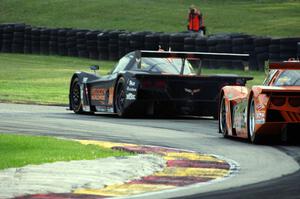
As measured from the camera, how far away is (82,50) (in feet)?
137

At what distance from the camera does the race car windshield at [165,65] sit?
70.6ft

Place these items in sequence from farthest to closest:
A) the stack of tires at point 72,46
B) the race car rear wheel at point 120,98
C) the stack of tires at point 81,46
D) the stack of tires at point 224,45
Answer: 1. the stack of tires at point 72,46
2. the stack of tires at point 81,46
3. the stack of tires at point 224,45
4. the race car rear wheel at point 120,98

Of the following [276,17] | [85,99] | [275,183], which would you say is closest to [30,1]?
[276,17]

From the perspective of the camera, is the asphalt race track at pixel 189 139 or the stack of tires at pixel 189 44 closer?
the asphalt race track at pixel 189 139

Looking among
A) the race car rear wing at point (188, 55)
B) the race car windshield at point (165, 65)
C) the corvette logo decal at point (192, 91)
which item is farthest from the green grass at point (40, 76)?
the corvette logo decal at point (192, 91)

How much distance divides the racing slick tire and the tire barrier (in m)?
11.9

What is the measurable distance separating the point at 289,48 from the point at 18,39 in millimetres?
14455

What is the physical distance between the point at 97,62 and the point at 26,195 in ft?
102

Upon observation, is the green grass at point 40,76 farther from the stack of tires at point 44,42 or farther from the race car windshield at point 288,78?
the race car windshield at point 288,78

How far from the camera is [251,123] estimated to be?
624 inches

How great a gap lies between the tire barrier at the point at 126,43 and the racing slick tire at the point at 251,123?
1186cm

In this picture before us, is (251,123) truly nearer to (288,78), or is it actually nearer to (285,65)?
(288,78)


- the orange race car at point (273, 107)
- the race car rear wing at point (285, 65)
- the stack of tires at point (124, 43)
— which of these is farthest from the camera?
the stack of tires at point (124, 43)

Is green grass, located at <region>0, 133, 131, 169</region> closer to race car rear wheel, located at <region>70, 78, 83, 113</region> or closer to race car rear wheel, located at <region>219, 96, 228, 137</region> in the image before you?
race car rear wheel, located at <region>219, 96, 228, 137</region>
